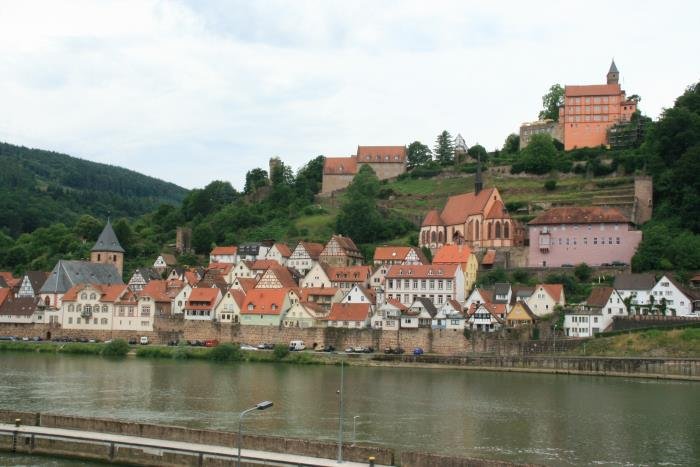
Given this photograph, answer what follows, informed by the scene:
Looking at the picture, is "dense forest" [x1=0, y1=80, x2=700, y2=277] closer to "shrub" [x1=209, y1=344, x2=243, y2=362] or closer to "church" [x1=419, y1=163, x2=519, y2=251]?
"church" [x1=419, y1=163, x2=519, y2=251]

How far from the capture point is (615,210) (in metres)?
71.1

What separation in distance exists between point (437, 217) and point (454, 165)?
2141cm

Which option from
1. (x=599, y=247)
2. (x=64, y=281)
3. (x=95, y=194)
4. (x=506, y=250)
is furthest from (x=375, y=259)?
(x=95, y=194)

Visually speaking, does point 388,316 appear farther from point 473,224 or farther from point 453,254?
point 473,224

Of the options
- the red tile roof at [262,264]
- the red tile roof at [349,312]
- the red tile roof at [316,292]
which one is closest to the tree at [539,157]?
the red tile roof at [262,264]

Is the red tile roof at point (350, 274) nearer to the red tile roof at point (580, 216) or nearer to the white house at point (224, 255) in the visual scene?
the red tile roof at point (580, 216)

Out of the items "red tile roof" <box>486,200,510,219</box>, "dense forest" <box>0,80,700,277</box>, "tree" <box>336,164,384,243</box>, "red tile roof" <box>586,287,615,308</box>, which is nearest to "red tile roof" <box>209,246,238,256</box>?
"dense forest" <box>0,80,700,277</box>

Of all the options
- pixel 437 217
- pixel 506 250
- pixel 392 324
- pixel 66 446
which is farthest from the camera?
pixel 437 217

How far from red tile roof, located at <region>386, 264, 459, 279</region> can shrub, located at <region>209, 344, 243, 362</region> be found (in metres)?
14.6

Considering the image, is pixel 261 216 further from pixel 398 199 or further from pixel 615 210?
pixel 615 210

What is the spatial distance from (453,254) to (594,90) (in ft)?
111

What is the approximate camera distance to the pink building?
6900 cm

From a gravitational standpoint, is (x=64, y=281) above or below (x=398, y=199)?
below

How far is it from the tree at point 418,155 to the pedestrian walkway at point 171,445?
81233 mm
